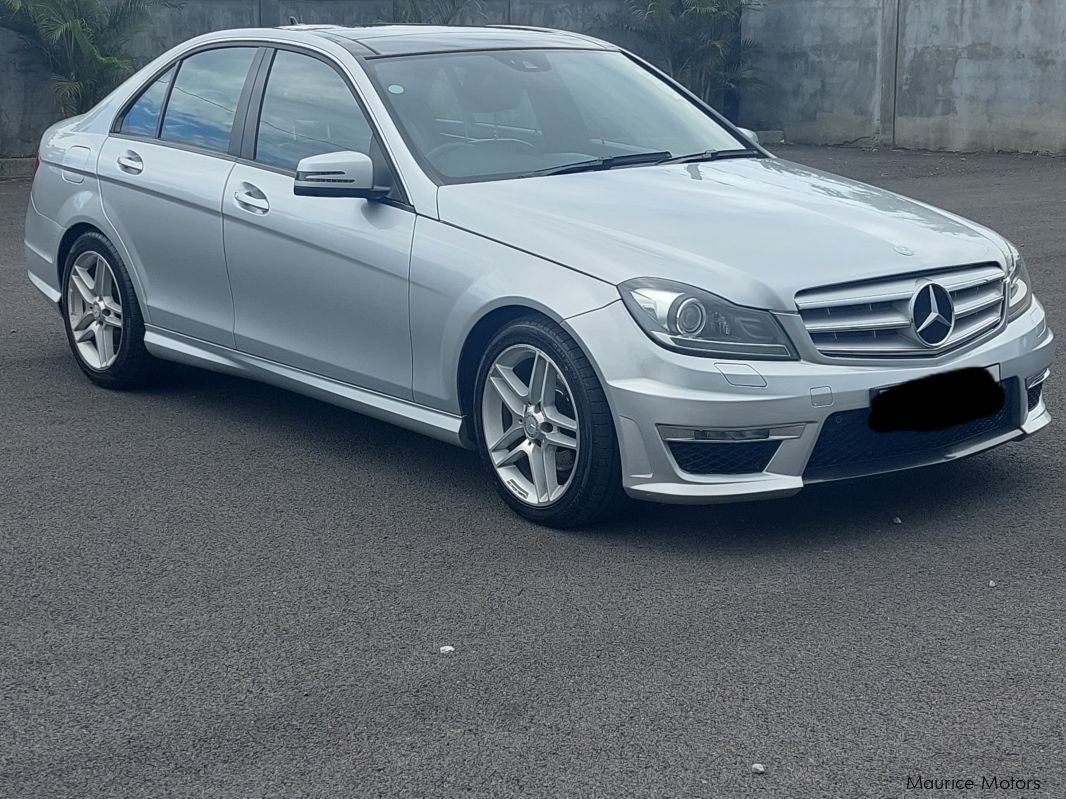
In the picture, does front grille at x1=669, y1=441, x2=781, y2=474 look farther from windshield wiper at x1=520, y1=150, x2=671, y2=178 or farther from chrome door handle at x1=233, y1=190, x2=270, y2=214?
chrome door handle at x1=233, y1=190, x2=270, y2=214

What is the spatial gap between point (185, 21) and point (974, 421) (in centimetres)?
1707

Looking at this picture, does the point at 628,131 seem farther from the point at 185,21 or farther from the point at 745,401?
the point at 185,21

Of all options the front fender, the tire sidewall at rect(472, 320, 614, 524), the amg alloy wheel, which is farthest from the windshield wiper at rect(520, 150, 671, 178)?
the amg alloy wheel

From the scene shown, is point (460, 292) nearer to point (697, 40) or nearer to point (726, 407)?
point (726, 407)

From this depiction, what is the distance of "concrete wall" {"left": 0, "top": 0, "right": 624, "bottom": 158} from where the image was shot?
18.6m

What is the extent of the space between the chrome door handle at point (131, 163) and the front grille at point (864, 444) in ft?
11.6

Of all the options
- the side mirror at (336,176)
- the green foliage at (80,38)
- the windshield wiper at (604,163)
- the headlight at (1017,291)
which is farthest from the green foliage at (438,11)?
the headlight at (1017,291)

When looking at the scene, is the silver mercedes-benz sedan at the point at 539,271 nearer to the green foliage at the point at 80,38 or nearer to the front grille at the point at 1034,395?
the front grille at the point at 1034,395

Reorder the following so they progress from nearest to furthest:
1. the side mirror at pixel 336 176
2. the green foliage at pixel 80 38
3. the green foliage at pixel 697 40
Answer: the side mirror at pixel 336 176, the green foliage at pixel 80 38, the green foliage at pixel 697 40

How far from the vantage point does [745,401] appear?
15.6 feet

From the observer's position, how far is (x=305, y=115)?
6285 mm

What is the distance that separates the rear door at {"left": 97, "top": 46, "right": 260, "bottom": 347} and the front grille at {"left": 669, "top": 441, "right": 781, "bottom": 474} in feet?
7.87

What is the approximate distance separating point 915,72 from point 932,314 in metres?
17.8

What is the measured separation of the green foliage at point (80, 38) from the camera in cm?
1789
